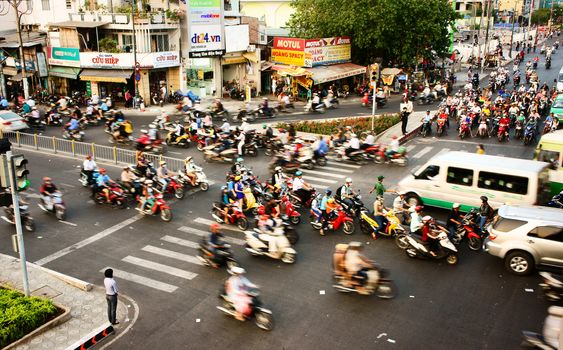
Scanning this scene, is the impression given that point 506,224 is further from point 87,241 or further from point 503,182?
point 87,241

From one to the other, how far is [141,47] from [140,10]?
3.15m

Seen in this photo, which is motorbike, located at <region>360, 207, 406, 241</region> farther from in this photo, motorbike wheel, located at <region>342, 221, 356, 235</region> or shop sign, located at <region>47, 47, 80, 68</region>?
shop sign, located at <region>47, 47, 80, 68</region>

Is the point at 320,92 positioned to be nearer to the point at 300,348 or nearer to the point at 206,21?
the point at 206,21

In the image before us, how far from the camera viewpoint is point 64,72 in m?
39.7

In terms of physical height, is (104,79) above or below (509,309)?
above

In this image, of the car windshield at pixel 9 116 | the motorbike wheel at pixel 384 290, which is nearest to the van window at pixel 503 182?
the motorbike wheel at pixel 384 290

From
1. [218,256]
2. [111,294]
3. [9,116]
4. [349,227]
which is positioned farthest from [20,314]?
[9,116]

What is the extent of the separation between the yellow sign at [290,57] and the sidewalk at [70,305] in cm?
3030

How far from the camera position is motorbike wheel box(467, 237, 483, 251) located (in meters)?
14.8

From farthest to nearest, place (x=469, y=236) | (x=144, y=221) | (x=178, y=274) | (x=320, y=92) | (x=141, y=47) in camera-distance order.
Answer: (x=320, y=92)
(x=141, y=47)
(x=144, y=221)
(x=469, y=236)
(x=178, y=274)

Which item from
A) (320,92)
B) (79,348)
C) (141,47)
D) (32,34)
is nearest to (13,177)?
(79,348)

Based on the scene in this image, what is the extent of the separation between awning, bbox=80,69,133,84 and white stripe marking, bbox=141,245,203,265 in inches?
953

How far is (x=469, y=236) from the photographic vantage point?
14.9 meters

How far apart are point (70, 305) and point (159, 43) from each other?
29441mm
